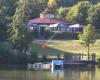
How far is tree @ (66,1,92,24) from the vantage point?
369ft

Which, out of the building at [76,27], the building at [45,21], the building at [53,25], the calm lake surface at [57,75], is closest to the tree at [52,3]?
the building at [45,21]

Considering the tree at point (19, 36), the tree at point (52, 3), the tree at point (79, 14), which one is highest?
the tree at point (52, 3)

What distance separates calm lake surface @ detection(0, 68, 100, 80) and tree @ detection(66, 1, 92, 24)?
43848 millimetres

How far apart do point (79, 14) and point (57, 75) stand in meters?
53.2

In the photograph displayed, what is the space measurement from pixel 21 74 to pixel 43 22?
52.9 meters

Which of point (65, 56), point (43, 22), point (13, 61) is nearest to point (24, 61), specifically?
point (13, 61)

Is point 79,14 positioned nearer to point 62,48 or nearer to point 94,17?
point 94,17

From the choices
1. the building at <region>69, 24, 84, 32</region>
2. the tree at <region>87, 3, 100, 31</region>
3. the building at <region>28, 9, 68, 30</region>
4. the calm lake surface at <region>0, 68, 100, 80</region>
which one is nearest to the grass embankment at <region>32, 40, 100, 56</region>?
the calm lake surface at <region>0, 68, 100, 80</region>

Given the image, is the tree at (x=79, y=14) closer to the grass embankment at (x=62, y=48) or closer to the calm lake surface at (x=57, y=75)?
the grass embankment at (x=62, y=48)

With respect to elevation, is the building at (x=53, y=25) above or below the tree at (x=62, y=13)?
below

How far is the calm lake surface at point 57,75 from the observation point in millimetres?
56775

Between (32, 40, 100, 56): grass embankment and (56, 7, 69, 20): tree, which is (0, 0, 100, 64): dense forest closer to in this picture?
(56, 7, 69, 20): tree

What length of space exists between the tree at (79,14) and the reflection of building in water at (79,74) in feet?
144

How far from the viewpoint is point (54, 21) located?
11462 cm
